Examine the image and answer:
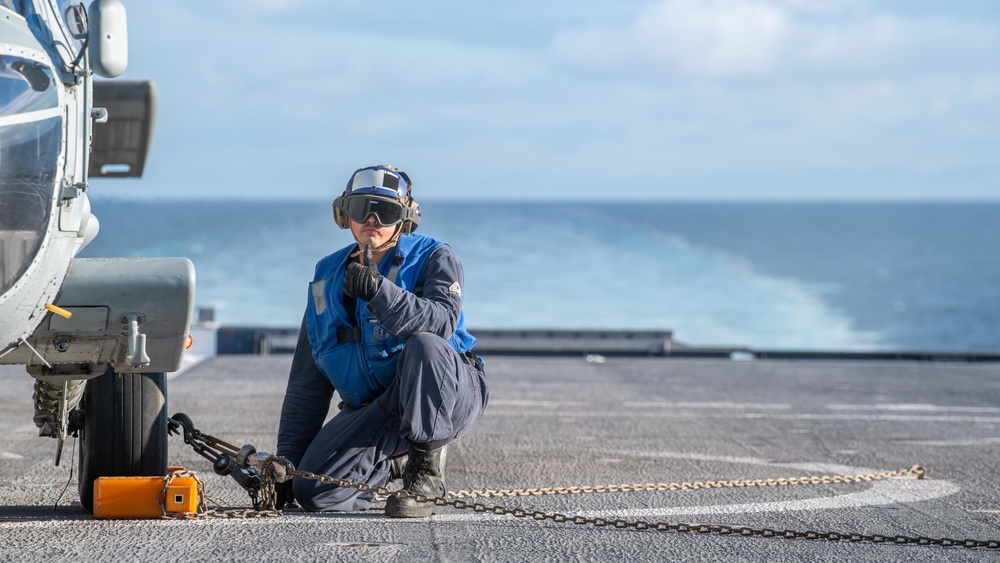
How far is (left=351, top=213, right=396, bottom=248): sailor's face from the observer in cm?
A: 530

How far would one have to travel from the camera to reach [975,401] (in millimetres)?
11273

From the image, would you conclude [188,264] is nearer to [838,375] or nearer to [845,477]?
[845,477]

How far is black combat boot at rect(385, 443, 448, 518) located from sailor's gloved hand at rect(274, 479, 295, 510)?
461mm

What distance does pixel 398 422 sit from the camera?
539 centimetres

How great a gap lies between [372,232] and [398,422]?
84 centimetres

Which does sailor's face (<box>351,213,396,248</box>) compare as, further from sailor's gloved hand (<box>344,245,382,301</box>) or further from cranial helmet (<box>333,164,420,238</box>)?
sailor's gloved hand (<box>344,245,382,301</box>)

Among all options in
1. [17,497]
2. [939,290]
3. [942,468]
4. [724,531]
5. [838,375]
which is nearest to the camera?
[724,531]

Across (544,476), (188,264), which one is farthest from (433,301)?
(544,476)

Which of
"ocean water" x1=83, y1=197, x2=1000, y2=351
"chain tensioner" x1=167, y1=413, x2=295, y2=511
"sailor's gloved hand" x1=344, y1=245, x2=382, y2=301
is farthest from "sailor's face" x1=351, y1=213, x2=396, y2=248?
"ocean water" x1=83, y1=197, x2=1000, y2=351

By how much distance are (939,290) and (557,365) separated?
49.2 meters

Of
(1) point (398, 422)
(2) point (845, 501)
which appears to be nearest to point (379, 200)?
(1) point (398, 422)

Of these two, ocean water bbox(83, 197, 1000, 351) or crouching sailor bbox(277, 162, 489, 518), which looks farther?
ocean water bbox(83, 197, 1000, 351)

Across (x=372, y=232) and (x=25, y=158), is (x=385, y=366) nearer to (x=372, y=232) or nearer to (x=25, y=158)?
(x=372, y=232)

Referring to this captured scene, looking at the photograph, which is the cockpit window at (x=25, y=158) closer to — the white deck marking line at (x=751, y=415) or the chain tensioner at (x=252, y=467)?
the chain tensioner at (x=252, y=467)
